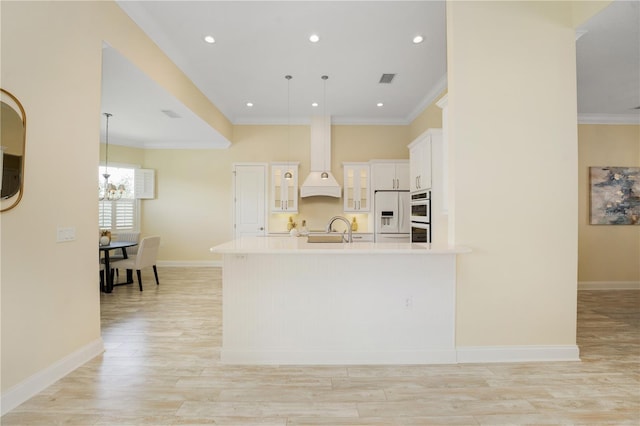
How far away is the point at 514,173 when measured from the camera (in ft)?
8.48

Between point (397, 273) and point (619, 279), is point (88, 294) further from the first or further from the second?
point (619, 279)

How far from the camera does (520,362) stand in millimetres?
2529

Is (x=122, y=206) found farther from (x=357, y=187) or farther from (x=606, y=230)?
(x=606, y=230)

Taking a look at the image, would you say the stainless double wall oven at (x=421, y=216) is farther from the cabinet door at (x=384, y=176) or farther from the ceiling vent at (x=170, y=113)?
the ceiling vent at (x=170, y=113)

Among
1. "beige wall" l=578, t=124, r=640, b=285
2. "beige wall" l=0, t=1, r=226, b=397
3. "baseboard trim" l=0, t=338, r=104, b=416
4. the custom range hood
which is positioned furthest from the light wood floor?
the custom range hood

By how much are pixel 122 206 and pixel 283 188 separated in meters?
3.58

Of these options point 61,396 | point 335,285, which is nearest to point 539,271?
point 335,285

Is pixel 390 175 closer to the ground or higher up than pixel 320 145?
closer to the ground

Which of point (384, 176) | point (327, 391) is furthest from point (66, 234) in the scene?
point (384, 176)

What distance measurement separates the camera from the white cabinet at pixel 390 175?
598 cm

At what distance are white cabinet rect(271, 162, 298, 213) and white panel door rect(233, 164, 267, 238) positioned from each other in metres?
0.38

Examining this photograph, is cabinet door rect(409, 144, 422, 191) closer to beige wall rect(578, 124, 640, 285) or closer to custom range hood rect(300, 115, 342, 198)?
custom range hood rect(300, 115, 342, 198)

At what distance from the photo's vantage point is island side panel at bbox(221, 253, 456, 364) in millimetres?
2562

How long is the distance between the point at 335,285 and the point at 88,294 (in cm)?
213
